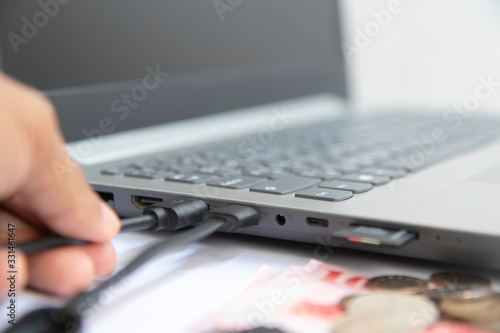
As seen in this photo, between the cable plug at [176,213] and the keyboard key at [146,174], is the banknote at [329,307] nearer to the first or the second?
the cable plug at [176,213]

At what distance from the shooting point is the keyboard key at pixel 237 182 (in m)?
0.49

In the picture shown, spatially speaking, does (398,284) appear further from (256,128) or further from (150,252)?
(256,128)

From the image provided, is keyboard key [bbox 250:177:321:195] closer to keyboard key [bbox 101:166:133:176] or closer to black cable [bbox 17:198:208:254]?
black cable [bbox 17:198:208:254]

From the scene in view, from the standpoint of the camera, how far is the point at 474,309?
31 cm

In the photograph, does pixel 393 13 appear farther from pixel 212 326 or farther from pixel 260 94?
pixel 212 326

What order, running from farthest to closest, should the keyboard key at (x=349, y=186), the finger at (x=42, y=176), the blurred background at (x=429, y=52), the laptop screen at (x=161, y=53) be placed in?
1. the blurred background at (x=429, y=52)
2. the laptop screen at (x=161, y=53)
3. the keyboard key at (x=349, y=186)
4. the finger at (x=42, y=176)

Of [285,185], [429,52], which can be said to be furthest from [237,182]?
[429,52]

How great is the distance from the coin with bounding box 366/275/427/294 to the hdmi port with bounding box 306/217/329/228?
0.18 feet

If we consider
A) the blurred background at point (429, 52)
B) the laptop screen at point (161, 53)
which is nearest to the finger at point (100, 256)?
the laptop screen at point (161, 53)

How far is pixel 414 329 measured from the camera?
0.30 meters

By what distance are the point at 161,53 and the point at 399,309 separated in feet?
2.05

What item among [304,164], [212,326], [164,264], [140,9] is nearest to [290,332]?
[212,326]

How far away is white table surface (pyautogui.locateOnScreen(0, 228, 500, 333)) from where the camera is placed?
1.08ft

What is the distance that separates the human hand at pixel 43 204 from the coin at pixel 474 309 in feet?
0.66
